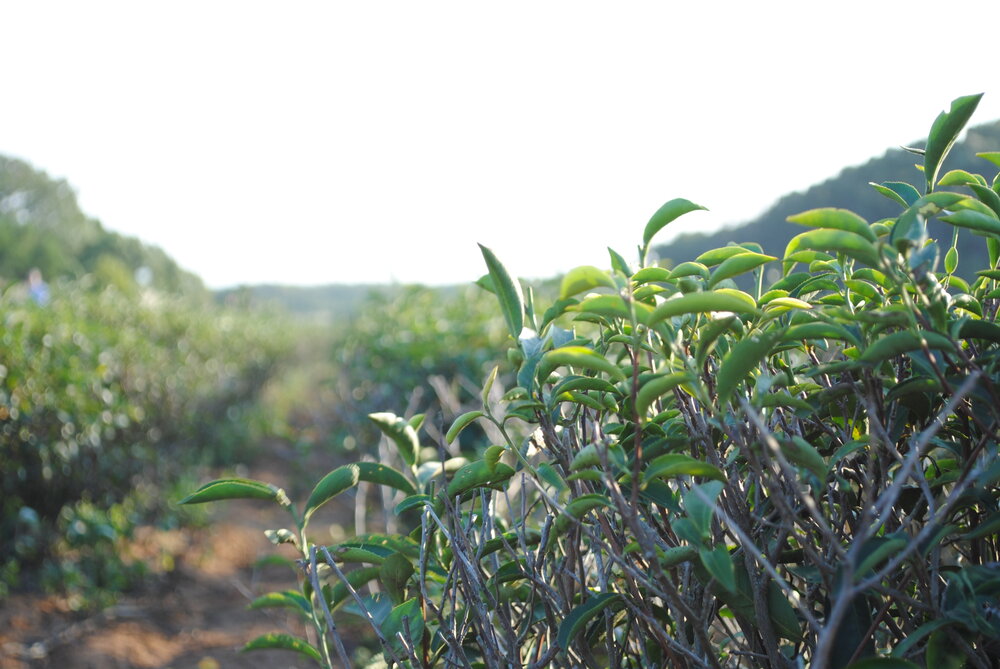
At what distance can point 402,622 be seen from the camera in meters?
1.05

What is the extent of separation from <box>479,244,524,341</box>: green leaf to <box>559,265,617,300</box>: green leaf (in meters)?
0.11

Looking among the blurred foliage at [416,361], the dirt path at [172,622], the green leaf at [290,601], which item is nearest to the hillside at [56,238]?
the blurred foliage at [416,361]

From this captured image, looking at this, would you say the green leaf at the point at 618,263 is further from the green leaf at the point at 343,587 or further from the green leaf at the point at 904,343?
the green leaf at the point at 343,587

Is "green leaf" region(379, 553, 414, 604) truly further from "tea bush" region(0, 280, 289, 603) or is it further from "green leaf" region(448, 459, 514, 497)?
"tea bush" region(0, 280, 289, 603)

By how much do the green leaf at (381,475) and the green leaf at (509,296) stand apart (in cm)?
34

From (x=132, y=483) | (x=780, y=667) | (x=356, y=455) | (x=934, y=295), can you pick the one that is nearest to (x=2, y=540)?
(x=132, y=483)

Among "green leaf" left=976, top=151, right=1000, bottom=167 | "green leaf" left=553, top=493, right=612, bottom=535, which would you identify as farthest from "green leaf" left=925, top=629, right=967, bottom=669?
"green leaf" left=976, top=151, right=1000, bottom=167

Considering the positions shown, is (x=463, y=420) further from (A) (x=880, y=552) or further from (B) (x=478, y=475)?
(A) (x=880, y=552)

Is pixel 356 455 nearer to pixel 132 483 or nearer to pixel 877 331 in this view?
pixel 132 483

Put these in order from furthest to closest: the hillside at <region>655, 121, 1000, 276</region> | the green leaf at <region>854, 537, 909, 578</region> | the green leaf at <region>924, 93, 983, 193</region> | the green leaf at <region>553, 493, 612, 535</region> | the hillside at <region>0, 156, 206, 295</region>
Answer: the hillside at <region>0, 156, 206, 295</region>
the hillside at <region>655, 121, 1000, 276</region>
the green leaf at <region>924, 93, 983, 193</region>
the green leaf at <region>553, 493, 612, 535</region>
the green leaf at <region>854, 537, 909, 578</region>

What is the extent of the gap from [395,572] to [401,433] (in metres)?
0.21

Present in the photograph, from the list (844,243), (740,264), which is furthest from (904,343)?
(740,264)

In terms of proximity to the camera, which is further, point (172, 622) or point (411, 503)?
point (172, 622)

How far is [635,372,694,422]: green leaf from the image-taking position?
810 millimetres
